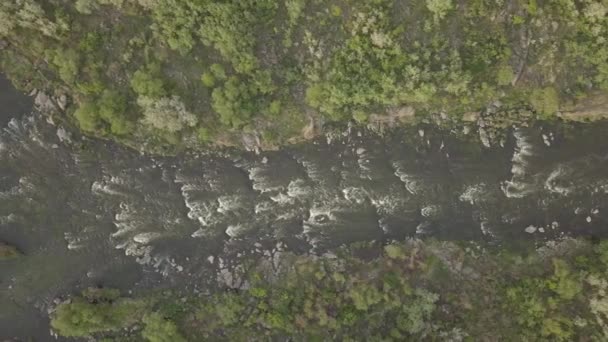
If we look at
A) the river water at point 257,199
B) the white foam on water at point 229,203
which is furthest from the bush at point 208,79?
the white foam on water at point 229,203

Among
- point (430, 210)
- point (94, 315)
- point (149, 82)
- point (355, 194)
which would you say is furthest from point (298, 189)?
point (94, 315)

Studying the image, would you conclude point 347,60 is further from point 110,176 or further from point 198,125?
point 110,176

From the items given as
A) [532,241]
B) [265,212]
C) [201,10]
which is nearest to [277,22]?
[201,10]

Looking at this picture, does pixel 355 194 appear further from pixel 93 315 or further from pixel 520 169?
pixel 93 315

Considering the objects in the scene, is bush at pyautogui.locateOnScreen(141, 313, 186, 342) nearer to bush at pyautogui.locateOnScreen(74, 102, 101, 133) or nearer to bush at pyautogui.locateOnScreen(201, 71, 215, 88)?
bush at pyautogui.locateOnScreen(74, 102, 101, 133)

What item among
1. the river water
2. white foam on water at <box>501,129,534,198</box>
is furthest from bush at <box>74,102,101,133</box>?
white foam on water at <box>501,129,534,198</box>

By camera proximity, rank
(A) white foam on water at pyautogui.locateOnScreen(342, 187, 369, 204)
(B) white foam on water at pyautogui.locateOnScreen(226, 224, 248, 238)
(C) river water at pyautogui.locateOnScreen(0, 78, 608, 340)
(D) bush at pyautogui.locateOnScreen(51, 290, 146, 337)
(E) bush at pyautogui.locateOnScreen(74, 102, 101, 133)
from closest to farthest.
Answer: (E) bush at pyautogui.locateOnScreen(74, 102, 101, 133) < (D) bush at pyautogui.locateOnScreen(51, 290, 146, 337) < (C) river water at pyautogui.locateOnScreen(0, 78, 608, 340) < (B) white foam on water at pyautogui.locateOnScreen(226, 224, 248, 238) < (A) white foam on water at pyautogui.locateOnScreen(342, 187, 369, 204)

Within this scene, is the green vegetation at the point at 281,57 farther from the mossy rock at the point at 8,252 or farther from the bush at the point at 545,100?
the mossy rock at the point at 8,252
